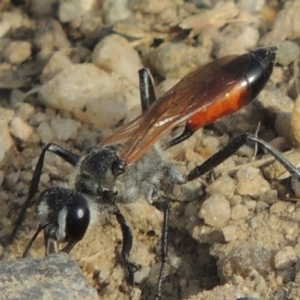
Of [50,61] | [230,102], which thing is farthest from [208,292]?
[50,61]

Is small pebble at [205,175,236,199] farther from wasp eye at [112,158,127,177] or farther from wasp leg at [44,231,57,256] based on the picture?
wasp leg at [44,231,57,256]

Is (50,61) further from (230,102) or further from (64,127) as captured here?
(230,102)

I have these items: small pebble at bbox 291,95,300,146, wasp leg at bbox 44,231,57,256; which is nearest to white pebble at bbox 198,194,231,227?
small pebble at bbox 291,95,300,146

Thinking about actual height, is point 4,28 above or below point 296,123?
above

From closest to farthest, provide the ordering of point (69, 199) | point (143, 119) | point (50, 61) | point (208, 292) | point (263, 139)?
point (208, 292) < point (69, 199) < point (143, 119) < point (263, 139) < point (50, 61)

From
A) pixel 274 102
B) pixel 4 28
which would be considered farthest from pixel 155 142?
pixel 4 28

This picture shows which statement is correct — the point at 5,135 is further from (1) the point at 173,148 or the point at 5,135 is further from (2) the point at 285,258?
(2) the point at 285,258
